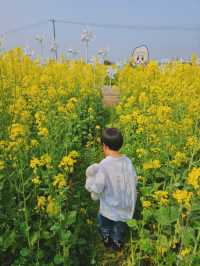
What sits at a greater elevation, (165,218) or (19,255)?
(165,218)

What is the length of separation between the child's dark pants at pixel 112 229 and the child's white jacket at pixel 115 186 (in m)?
0.06

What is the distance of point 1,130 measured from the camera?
3240 mm

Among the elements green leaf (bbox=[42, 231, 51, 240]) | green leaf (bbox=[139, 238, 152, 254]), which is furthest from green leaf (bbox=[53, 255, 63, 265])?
green leaf (bbox=[139, 238, 152, 254])

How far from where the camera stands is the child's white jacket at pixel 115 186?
2.64 metres

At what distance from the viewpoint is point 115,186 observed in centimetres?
267

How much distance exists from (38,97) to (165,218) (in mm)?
2339

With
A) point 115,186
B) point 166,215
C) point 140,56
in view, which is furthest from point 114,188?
point 140,56

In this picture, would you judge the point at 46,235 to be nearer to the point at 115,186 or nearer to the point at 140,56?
the point at 115,186

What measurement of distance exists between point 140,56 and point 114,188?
729 centimetres

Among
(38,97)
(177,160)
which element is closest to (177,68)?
(38,97)

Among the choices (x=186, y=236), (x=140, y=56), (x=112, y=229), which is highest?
(x=140, y=56)

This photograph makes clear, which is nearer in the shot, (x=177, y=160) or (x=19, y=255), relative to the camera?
(x=19, y=255)

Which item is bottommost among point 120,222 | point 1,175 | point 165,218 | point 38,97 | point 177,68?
point 120,222

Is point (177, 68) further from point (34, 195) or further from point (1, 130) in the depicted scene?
point (34, 195)
